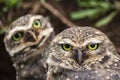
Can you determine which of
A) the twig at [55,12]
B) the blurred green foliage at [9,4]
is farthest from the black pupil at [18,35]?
the twig at [55,12]

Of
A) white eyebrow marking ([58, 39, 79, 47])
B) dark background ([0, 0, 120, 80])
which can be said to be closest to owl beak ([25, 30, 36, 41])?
dark background ([0, 0, 120, 80])

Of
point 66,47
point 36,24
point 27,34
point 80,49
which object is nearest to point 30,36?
point 27,34

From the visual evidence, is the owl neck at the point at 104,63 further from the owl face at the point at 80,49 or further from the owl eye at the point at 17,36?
the owl eye at the point at 17,36

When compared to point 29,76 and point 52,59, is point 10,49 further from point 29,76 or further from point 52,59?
point 52,59

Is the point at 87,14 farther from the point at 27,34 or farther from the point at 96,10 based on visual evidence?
the point at 27,34

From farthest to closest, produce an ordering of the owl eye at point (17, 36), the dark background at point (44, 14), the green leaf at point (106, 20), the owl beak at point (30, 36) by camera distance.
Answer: the dark background at point (44, 14), the green leaf at point (106, 20), the owl eye at point (17, 36), the owl beak at point (30, 36)

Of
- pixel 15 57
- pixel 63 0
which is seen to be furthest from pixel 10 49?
pixel 63 0

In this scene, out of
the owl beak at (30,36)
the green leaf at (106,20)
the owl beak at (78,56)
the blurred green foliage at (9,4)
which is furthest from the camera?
the green leaf at (106,20)
